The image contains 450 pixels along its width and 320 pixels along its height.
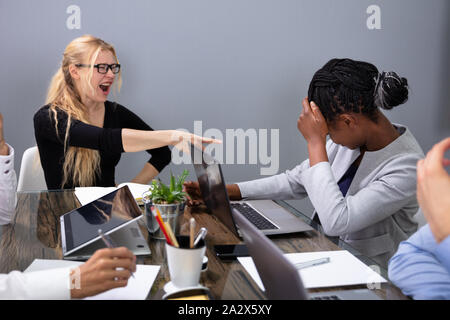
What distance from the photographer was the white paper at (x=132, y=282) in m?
0.91

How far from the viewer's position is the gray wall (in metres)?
2.60

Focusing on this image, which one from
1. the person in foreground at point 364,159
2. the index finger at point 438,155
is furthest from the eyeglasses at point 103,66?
the index finger at point 438,155

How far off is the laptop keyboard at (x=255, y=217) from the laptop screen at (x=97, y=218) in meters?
0.38

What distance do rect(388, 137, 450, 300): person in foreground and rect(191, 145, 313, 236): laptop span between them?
1.25 ft

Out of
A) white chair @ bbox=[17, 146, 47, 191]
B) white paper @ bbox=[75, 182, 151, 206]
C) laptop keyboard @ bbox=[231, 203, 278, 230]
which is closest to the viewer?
laptop keyboard @ bbox=[231, 203, 278, 230]

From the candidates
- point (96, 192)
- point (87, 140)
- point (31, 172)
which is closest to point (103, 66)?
point (87, 140)

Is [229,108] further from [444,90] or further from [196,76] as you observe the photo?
[444,90]

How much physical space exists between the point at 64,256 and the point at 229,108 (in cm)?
185

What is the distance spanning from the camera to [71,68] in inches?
87.2

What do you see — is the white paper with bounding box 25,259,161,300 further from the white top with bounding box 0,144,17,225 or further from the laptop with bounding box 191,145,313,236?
the white top with bounding box 0,144,17,225

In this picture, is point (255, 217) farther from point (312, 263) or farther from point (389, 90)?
point (389, 90)

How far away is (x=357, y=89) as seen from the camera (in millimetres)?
1455

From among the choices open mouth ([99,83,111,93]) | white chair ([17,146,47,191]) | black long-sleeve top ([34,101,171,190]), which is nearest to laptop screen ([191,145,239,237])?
black long-sleeve top ([34,101,171,190])

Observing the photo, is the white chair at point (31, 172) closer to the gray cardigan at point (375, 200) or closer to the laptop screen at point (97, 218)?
the laptop screen at point (97, 218)
